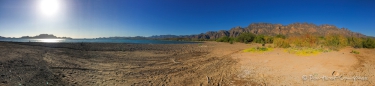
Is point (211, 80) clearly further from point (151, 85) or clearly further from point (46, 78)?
point (46, 78)

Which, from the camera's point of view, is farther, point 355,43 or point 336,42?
point 355,43

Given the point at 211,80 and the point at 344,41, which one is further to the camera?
the point at 344,41

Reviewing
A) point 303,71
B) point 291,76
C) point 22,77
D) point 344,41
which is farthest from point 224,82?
point 344,41

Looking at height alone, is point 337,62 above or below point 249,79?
above

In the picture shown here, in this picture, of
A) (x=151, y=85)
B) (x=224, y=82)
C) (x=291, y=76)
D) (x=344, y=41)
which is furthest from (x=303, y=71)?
(x=344, y=41)

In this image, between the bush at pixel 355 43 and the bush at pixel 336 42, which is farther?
the bush at pixel 355 43

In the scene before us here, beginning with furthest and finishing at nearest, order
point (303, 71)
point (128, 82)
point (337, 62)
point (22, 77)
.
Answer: point (337, 62) → point (303, 71) → point (128, 82) → point (22, 77)

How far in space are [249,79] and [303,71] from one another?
2.38m

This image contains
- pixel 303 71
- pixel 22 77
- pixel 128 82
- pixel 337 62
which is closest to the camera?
pixel 22 77

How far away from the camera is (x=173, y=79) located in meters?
7.14

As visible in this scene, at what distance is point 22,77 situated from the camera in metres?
6.20

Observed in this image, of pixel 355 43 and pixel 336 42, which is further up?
pixel 336 42

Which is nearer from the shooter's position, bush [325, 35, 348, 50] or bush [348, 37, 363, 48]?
bush [325, 35, 348, 50]

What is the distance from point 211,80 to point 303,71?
12.6 feet
